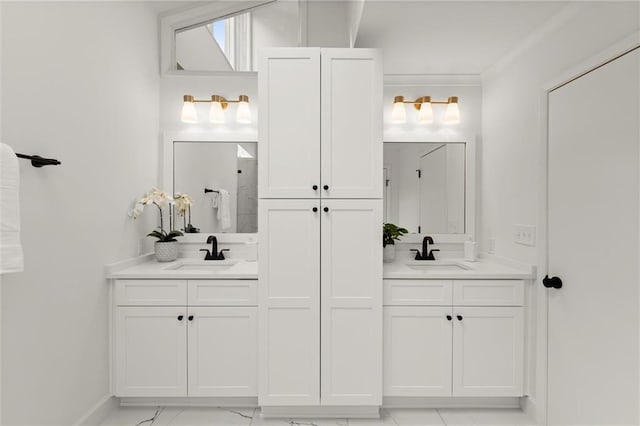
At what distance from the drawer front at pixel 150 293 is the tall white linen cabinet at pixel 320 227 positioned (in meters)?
0.51

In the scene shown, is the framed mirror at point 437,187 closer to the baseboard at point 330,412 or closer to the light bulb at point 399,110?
the light bulb at point 399,110

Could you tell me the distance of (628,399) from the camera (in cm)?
149

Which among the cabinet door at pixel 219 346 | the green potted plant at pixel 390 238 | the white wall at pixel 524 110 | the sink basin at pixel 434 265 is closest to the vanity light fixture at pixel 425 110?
the white wall at pixel 524 110

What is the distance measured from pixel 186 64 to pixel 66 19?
1039mm

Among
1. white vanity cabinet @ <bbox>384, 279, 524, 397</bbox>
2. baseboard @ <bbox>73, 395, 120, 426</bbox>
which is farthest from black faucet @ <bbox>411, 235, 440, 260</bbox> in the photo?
baseboard @ <bbox>73, 395, 120, 426</bbox>

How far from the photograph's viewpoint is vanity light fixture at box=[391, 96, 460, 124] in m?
2.64

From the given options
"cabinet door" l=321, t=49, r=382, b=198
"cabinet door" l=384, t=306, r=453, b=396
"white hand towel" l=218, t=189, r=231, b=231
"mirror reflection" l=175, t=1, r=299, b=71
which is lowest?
"cabinet door" l=384, t=306, r=453, b=396

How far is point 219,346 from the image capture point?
2119mm

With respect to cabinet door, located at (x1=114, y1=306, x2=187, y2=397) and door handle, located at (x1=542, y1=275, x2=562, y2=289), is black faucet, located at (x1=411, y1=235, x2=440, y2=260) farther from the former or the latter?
cabinet door, located at (x1=114, y1=306, x2=187, y2=397)

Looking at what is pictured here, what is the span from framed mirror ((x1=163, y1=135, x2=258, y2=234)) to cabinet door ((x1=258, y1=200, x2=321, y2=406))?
73cm

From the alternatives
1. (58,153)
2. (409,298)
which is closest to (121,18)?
(58,153)

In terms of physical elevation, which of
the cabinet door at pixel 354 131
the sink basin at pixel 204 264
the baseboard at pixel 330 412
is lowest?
the baseboard at pixel 330 412

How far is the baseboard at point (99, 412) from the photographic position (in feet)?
6.29

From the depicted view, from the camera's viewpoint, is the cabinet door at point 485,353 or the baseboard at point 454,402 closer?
the cabinet door at point 485,353
